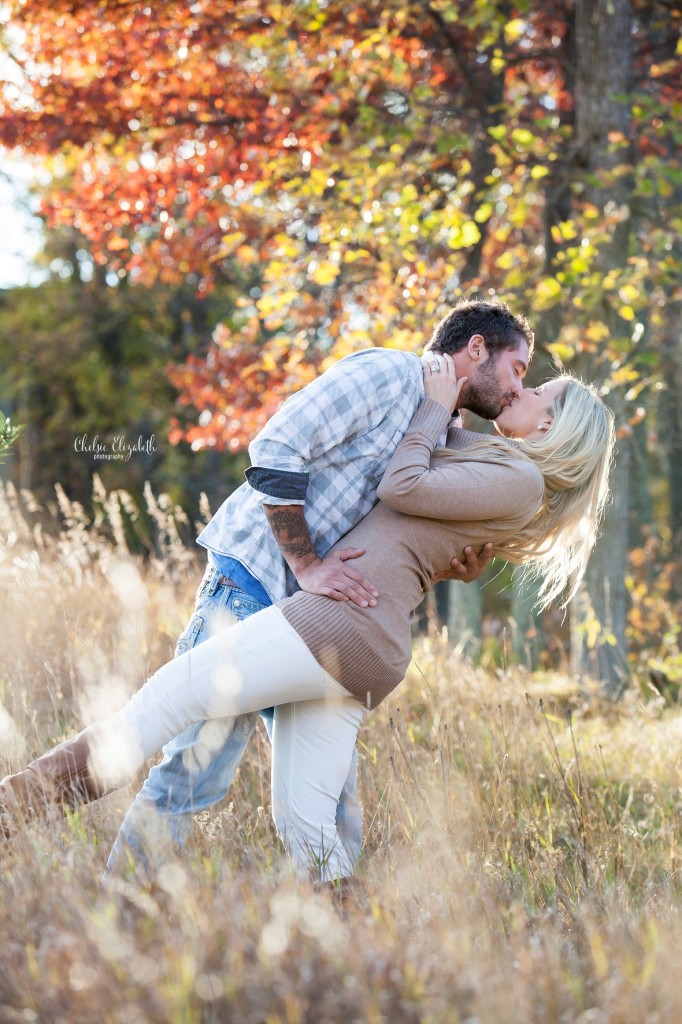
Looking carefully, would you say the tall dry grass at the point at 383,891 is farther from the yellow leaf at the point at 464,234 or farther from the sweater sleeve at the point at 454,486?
the yellow leaf at the point at 464,234

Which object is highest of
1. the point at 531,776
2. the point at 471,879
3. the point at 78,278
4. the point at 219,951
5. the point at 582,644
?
the point at 78,278

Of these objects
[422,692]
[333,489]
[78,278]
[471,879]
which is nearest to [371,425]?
[333,489]

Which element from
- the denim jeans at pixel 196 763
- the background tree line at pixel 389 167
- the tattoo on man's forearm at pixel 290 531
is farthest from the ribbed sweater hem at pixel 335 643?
the background tree line at pixel 389 167

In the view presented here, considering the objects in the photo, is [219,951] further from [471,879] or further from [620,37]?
[620,37]

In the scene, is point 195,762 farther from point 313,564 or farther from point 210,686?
point 313,564

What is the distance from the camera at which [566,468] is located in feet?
10.4

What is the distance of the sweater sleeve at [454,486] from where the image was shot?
2.86 metres

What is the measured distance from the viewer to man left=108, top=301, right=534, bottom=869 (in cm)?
286

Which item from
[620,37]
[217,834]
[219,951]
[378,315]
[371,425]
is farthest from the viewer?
[378,315]

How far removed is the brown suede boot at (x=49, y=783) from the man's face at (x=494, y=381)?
60.7 inches

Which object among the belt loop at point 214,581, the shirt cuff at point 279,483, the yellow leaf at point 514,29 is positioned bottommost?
the belt loop at point 214,581

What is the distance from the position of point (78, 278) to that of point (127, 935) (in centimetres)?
1584

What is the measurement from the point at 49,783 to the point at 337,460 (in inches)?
47.1

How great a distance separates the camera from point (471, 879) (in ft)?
10.2
